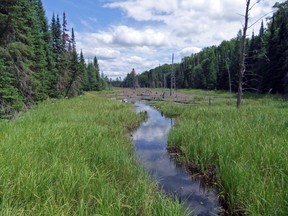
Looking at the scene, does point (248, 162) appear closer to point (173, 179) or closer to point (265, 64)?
point (173, 179)

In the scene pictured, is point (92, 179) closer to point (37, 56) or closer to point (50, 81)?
point (37, 56)

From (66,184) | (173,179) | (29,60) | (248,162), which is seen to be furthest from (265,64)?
(66,184)

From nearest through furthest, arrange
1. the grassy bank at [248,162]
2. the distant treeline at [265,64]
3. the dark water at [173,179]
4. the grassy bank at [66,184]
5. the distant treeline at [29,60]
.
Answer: the grassy bank at [66,184], the grassy bank at [248,162], the dark water at [173,179], the distant treeline at [29,60], the distant treeline at [265,64]

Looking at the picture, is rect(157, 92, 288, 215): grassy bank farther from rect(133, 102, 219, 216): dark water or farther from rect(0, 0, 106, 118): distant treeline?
rect(0, 0, 106, 118): distant treeline

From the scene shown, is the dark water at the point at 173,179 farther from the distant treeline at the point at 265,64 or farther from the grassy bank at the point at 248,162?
the distant treeline at the point at 265,64

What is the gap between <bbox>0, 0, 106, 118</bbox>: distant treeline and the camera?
18641 mm

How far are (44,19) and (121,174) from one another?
3607 centimetres

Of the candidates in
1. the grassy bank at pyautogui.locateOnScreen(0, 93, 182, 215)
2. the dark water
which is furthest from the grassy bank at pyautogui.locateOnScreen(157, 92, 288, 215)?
the grassy bank at pyautogui.locateOnScreen(0, 93, 182, 215)

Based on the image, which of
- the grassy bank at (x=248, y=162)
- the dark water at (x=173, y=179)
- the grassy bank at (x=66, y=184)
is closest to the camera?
the grassy bank at (x=66, y=184)

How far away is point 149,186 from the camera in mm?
6480

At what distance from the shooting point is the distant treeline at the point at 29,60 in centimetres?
1864

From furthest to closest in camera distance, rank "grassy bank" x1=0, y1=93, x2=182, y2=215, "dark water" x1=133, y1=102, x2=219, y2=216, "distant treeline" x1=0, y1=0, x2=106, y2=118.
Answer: "distant treeline" x1=0, y1=0, x2=106, y2=118 → "dark water" x1=133, y1=102, x2=219, y2=216 → "grassy bank" x1=0, y1=93, x2=182, y2=215

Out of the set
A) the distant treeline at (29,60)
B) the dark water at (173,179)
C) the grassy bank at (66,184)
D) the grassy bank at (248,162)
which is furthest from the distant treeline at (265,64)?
the distant treeline at (29,60)

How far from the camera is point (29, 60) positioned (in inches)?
1052
